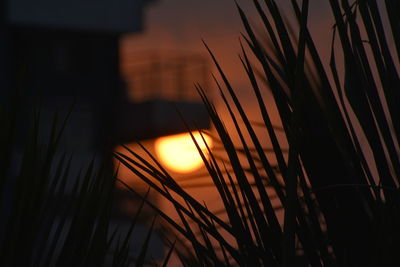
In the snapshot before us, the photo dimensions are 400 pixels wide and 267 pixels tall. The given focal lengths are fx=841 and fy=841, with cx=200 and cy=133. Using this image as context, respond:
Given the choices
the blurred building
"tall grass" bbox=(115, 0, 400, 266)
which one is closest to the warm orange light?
"tall grass" bbox=(115, 0, 400, 266)

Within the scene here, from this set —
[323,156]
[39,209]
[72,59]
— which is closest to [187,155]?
[39,209]

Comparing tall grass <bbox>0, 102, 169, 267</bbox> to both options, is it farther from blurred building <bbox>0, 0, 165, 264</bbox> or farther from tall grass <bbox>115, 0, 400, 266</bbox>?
blurred building <bbox>0, 0, 165, 264</bbox>

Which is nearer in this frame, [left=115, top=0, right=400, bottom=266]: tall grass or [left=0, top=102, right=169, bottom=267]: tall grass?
[left=115, top=0, right=400, bottom=266]: tall grass

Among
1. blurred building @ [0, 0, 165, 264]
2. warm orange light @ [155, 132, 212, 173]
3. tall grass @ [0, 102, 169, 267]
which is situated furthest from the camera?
blurred building @ [0, 0, 165, 264]

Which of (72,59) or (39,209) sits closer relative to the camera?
(39,209)

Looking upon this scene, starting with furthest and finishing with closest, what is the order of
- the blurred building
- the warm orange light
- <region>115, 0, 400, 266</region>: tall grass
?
the blurred building, the warm orange light, <region>115, 0, 400, 266</region>: tall grass

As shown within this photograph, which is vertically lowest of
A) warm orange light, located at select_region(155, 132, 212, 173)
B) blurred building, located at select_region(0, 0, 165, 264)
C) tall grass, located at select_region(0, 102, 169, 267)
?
tall grass, located at select_region(0, 102, 169, 267)

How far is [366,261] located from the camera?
2.01 feet

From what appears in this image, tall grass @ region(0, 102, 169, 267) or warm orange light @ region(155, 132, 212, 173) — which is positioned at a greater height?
warm orange light @ region(155, 132, 212, 173)

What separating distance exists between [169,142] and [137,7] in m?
1.62

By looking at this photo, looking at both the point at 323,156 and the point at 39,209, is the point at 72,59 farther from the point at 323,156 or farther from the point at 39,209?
the point at 323,156

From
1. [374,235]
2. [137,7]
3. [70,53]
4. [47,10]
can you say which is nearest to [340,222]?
[374,235]

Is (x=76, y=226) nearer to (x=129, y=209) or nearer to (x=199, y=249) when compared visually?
(x=199, y=249)

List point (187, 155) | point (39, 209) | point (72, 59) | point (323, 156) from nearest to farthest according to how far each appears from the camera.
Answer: point (323, 156), point (39, 209), point (187, 155), point (72, 59)
